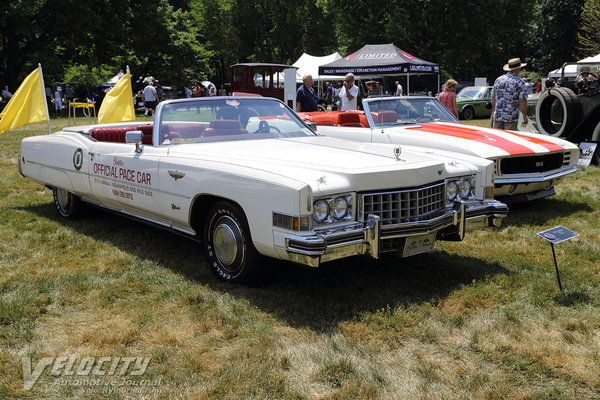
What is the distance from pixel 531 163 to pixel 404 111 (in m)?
1.99

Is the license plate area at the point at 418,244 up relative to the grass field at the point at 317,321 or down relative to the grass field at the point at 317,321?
up

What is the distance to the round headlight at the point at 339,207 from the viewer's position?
3.92 meters

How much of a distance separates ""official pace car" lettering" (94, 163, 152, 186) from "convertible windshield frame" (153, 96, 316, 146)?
1.06 feet

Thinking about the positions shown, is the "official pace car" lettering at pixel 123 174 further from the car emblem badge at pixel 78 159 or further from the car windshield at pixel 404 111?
the car windshield at pixel 404 111

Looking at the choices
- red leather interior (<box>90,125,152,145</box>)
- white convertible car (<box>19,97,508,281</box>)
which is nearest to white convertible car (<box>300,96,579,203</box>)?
white convertible car (<box>19,97,508,281</box>)

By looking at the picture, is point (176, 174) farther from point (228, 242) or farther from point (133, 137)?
point (228, 242)

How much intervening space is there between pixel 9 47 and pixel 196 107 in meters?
32.8

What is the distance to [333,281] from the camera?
458 cm

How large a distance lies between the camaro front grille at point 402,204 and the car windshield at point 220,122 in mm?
1679

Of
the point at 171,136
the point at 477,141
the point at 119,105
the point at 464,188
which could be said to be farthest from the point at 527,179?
the point at 119,105

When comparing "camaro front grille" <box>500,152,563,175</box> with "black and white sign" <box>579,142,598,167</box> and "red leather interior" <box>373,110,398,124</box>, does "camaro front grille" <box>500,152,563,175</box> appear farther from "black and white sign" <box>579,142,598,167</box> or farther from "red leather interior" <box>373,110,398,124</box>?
"black and white sign" <box>579,142,598,167</box>

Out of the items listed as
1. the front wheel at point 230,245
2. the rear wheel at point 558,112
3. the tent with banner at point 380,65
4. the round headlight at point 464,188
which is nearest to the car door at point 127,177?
the front wheel at point 230,245

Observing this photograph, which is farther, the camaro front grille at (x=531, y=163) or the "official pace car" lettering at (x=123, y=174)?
the camaro front grille at (x=531, y=163)

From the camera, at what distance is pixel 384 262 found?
198 inches
